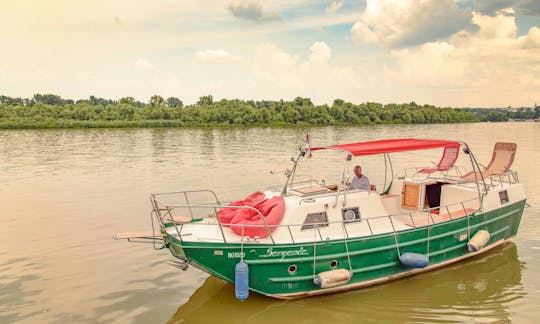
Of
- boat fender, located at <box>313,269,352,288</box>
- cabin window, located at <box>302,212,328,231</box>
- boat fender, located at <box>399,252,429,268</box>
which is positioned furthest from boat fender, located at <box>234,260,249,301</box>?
boat fender, located at <box>399,252,429,268</box>

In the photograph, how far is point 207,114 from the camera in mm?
84125

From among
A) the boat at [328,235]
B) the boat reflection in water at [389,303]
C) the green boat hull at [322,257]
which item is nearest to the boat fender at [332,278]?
the boat at [328,235]

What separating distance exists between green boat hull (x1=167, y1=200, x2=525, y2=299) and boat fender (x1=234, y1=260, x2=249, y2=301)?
0.66ft

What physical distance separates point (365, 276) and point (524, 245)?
6.67 metres

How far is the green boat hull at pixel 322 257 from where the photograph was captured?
8.59 meters

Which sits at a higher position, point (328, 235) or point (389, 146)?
point (389, 146)

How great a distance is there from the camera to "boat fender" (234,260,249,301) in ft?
27.6

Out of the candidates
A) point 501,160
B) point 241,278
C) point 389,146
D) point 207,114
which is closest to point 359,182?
point 389,146

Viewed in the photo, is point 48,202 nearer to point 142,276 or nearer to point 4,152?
point 142,276

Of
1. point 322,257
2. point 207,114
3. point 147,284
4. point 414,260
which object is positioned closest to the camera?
point 322,257

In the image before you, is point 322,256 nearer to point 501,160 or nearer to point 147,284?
point 147,284

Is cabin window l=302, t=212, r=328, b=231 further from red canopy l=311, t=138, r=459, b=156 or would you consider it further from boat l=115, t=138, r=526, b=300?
red canopy l=311, t=138, r=459, b=156

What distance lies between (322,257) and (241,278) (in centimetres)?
179

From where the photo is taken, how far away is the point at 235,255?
28.1 ft
